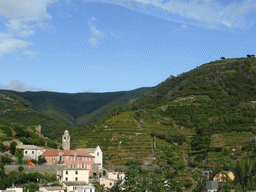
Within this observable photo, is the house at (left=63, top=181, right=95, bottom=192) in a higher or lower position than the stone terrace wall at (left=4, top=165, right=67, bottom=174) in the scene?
lower

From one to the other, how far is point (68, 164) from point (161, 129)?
4584cm

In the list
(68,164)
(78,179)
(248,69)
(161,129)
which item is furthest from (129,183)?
(248,69)

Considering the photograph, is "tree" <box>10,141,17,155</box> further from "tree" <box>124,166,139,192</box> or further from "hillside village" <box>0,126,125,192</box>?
"tree" <box>124,166,139,192</box>

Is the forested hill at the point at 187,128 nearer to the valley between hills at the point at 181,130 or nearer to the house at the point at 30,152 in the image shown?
the valley between hills at the point at 181,130

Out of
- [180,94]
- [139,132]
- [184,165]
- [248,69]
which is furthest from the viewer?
[248,69]

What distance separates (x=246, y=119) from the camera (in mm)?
110062

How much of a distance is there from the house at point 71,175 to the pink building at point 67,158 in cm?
622

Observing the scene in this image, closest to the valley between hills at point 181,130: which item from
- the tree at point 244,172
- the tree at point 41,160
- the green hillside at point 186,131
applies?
the green hillside at point 186,131

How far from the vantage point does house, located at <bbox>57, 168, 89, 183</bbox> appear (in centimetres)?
6625

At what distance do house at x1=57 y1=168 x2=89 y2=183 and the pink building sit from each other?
6.22 meters

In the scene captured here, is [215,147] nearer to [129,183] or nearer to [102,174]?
[102,174]

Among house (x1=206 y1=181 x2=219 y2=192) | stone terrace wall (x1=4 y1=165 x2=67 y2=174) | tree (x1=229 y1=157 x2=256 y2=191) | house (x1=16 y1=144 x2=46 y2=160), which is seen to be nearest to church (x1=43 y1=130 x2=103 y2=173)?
house (x1=16 y1=144 x2=46 y2=160)

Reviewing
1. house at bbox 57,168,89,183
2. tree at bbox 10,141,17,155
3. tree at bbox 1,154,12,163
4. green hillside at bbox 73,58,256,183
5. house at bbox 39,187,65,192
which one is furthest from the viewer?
green hillside at bbox 73,58,256,183

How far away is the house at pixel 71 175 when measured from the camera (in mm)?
66250
